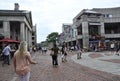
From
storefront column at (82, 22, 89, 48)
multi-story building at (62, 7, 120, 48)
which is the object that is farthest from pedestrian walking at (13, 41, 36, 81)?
storefront column at (82, 22, 89, 48)

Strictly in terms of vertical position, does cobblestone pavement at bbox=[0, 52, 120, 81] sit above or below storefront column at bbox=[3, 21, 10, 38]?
below

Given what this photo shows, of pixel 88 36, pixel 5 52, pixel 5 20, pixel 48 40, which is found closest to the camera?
pixel 5 52

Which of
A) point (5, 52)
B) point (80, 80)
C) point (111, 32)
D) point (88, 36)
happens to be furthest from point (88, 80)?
point (111, 32)

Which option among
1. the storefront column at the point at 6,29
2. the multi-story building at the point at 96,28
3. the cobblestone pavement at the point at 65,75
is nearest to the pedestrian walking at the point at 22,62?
the cobblestone pavement at the point at 65,75

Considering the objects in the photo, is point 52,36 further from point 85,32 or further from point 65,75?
point 65,75

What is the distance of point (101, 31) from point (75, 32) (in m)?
9.89

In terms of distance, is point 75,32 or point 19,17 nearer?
point 19,17

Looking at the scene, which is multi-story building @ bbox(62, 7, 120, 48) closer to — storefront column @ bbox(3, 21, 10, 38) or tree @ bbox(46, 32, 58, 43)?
storefront column @ bbox(3, 21, 10, 38)

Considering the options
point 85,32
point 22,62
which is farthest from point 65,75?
point 85,32

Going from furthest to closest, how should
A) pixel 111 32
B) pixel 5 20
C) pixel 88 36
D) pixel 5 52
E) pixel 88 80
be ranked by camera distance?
pixel 111 32
pixel 88 36
pixel 5 20
pixel 5 52
pixel 88 80

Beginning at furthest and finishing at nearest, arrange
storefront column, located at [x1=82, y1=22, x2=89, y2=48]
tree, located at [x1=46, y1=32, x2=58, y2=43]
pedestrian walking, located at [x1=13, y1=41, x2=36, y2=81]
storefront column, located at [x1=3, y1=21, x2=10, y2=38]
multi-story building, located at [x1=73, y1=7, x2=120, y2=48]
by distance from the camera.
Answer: tree, located at [x1=46, y1=32, x2=58, y2=43]
multi-story building, located at [x1=73, y1=7, x2=120, y2=48]
storefront column, located at [x1=82, y1=22, x2=89, y2=48]
storefront column, located at [x1=3, y1=21, x2=10, y2=38]
pedestrian walking, located at [x1=13, y1=41, x2=36, y2=81]

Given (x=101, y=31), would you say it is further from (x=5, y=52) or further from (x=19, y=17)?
(x=5, y=52)

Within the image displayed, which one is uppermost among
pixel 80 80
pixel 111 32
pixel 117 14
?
pixel 117 14

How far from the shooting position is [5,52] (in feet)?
65.4
